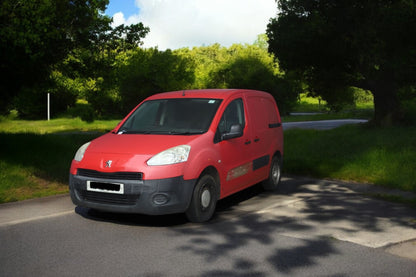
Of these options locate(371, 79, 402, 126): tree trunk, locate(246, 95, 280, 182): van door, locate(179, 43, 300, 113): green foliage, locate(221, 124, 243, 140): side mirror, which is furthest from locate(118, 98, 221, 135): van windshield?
locate(179, 43, 300, 113): green foliage

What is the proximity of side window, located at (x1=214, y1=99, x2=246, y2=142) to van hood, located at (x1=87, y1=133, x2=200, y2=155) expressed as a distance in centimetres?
67

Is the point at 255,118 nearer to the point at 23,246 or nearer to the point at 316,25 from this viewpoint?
the point at 23,246

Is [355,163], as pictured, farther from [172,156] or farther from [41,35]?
[41,35]

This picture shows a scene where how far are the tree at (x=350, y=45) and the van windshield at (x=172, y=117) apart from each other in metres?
12.1

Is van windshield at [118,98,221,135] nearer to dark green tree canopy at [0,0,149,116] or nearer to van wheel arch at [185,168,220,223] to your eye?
van wheel arch at [185,168,220,223]

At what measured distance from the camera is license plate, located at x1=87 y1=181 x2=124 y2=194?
5.85 m

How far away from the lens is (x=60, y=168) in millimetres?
10508

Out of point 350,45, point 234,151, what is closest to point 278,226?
point 234,151

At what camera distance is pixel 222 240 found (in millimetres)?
5516

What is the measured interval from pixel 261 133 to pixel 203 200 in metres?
Answer: 2.20

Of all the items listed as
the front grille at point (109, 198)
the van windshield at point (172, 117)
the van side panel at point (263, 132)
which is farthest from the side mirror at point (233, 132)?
the front grille at point (109, 198)

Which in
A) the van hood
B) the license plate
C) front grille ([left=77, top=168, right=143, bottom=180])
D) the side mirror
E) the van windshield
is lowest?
the license plate

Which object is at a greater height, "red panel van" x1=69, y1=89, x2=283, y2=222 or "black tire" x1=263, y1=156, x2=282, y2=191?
"red panel van" x1=69, y1=89, x2=283, y2=222

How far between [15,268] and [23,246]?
0.72 meters
